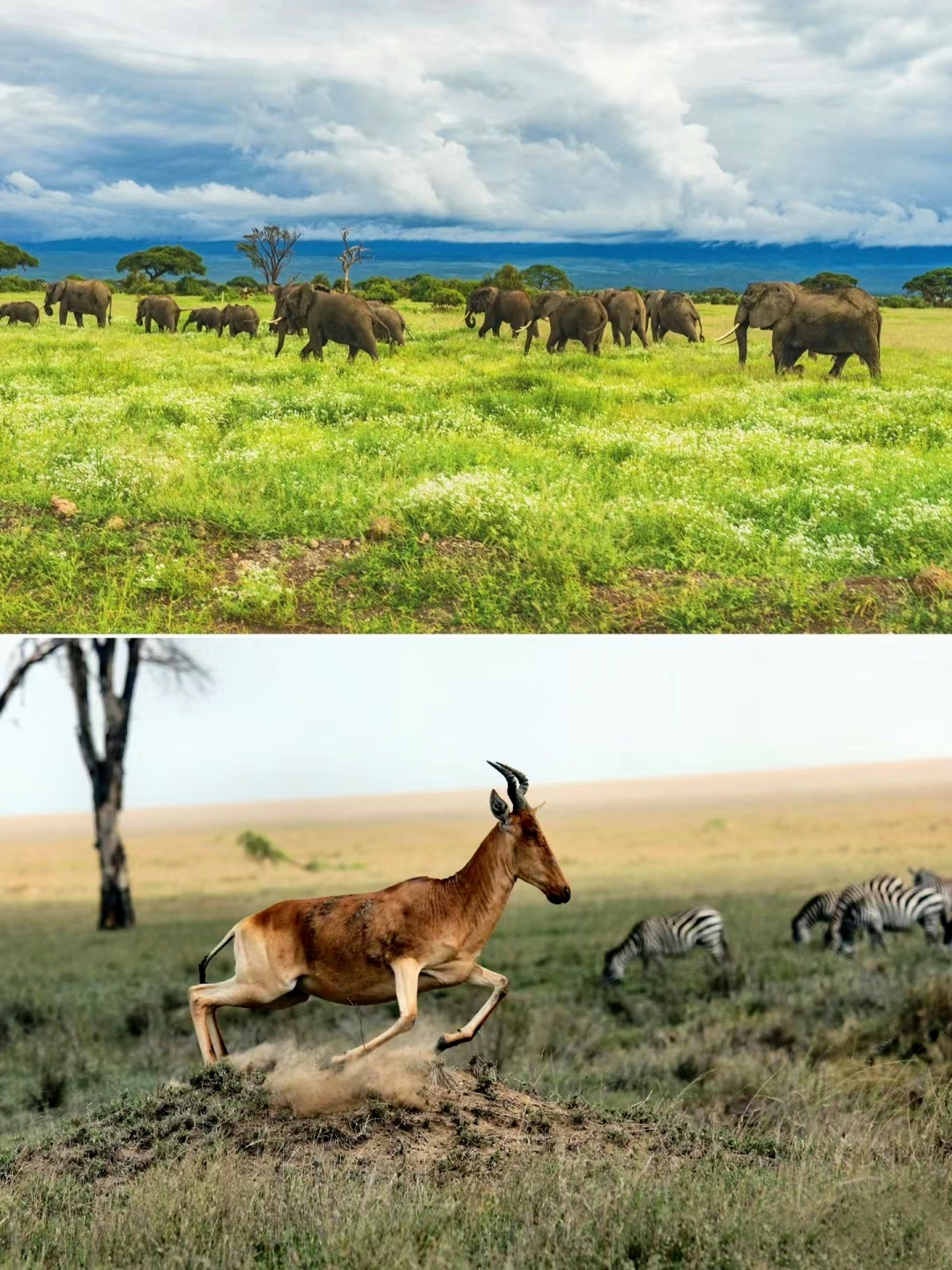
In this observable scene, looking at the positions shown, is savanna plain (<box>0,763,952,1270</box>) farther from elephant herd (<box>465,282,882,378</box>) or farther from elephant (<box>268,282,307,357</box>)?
elephant (<box>268,282,307,357</box>)

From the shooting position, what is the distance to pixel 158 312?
25.9 ft

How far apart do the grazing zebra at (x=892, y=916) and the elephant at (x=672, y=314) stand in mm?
4222

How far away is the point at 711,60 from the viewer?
8047 mm

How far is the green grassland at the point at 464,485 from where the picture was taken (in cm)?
710

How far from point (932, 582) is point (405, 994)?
4478 millimetres

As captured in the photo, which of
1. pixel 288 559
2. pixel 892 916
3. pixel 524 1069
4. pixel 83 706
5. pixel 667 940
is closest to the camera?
pixel 524 1069

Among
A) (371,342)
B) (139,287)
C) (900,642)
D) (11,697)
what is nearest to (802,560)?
(900,642)

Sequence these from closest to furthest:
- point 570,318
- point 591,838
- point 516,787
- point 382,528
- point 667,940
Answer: point 516,787 < point 382,528 < point 570,318 < point 667,940 < point 591,838

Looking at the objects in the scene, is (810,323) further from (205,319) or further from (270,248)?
(205,319)

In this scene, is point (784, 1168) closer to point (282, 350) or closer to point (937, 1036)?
point (937, 1036)

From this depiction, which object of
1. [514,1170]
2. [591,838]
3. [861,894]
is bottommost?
[861,894]

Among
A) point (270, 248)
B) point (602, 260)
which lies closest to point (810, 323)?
point (602, 260)

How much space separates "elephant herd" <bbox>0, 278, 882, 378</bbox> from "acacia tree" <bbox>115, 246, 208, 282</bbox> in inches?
6.6

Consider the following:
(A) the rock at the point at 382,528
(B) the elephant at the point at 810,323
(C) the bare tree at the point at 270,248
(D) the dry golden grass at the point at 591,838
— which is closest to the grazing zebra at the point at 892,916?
(D) the dry golden grass at the point at 591,838
